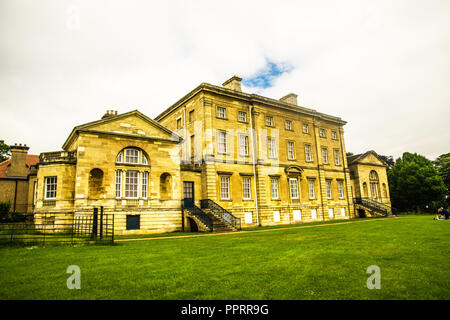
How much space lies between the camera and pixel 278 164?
1177 inches

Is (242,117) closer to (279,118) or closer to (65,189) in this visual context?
(279,118)

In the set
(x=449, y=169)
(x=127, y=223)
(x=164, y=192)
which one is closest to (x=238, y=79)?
(x=164, y=192)

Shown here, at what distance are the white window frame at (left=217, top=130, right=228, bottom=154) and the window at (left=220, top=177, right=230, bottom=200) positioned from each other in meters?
2.60

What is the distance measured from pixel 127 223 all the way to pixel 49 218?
5212 millimetres

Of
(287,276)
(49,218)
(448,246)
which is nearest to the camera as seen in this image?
(287,276)

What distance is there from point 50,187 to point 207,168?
12018 mm

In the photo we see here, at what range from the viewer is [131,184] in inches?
868

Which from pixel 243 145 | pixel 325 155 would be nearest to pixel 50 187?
pixel 243 145

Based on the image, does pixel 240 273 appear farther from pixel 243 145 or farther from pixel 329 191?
pixel 329 191

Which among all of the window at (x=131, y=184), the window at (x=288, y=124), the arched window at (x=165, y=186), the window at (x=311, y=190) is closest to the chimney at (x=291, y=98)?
the window at (x=288, y=124)

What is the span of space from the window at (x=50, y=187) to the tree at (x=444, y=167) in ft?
240
